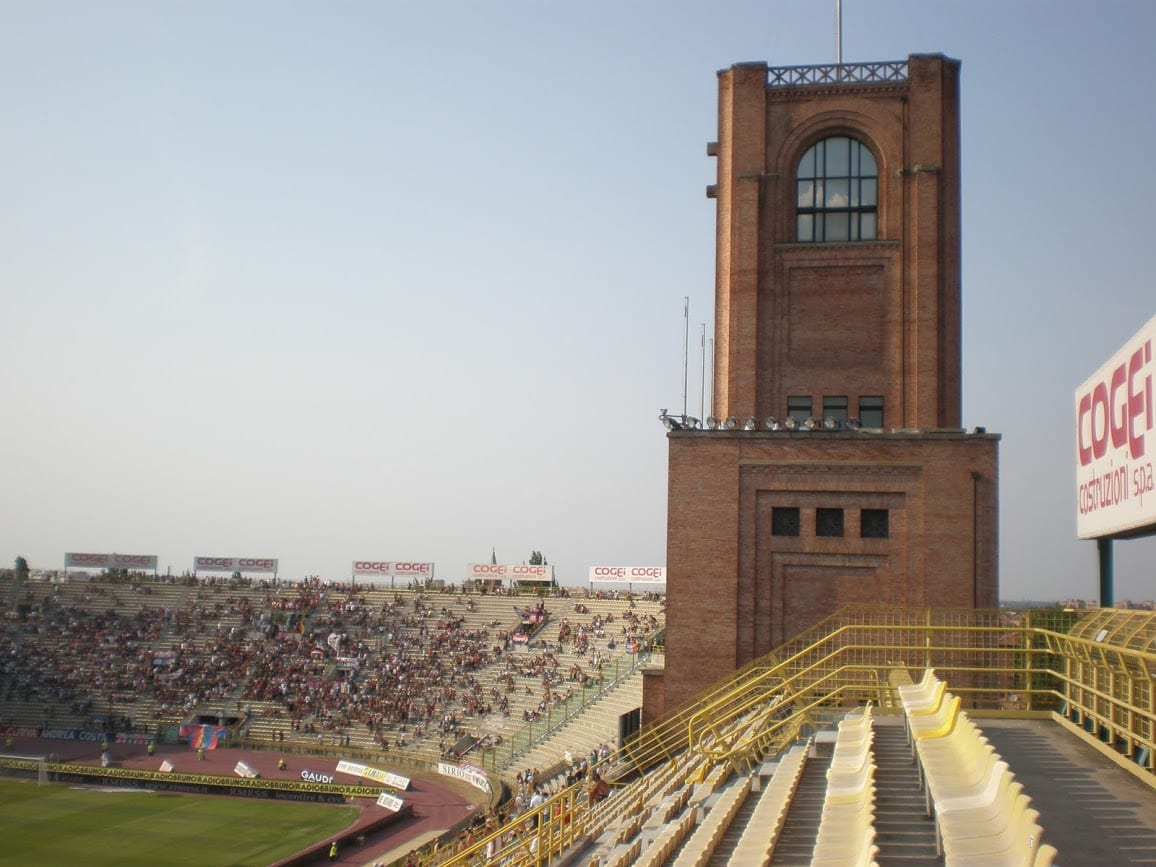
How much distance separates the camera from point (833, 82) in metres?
34.5

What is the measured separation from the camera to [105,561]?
279 feet

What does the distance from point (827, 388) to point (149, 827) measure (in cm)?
2721

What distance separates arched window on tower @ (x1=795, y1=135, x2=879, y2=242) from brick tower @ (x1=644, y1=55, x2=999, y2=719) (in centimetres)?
6

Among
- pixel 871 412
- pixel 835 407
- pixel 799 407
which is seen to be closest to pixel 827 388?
pixel 835 407

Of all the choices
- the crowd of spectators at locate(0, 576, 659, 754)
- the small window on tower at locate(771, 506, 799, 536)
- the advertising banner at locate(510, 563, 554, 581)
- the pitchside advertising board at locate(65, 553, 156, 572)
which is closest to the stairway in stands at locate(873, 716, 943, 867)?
the small window on tower at locate(771, 506, 799, 536)

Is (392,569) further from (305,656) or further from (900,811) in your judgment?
(900,811)

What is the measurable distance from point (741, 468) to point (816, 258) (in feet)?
23.0

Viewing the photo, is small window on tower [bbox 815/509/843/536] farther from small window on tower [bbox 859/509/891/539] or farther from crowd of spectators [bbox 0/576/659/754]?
crowd of spectators [bbox 0/576/659/754]

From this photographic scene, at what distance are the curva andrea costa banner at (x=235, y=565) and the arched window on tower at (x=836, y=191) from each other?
5648 cm

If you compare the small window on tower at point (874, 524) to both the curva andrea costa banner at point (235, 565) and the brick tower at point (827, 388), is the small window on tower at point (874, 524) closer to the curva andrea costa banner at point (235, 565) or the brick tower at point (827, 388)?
the brick tower at point (827, 388)

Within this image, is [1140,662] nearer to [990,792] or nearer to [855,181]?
[990,792]

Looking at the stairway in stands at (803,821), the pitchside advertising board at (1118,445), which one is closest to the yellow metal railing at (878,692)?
the pitchside advertising board at (1118,445)

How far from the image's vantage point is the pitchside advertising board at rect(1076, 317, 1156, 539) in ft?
59.8

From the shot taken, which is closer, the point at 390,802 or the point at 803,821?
the point at 803,821
